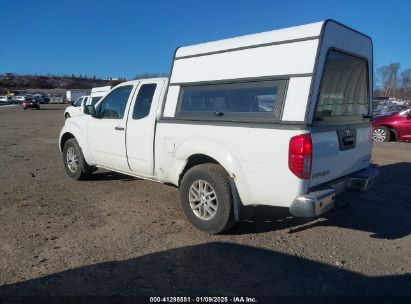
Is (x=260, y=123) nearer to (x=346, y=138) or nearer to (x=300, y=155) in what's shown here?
(x=300, y=155)

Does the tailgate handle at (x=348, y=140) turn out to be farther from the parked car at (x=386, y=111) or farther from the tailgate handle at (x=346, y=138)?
the parked car at (x=386, y=111)

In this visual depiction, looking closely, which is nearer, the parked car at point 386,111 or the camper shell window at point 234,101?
the camper shell window at point 234,101

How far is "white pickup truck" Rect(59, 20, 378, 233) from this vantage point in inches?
163

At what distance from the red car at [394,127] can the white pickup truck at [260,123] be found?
1023cm

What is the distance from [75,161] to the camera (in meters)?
7.66

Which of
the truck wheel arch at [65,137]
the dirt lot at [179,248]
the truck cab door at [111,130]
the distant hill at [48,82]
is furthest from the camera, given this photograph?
the distant hill at [48,82]

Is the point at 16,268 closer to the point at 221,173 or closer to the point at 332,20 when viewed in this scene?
the point at 221,173

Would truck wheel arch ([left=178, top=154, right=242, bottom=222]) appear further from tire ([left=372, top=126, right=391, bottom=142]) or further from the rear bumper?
tire ([left=372, top=126, right=391, bottom=142])

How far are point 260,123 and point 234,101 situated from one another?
0.59 metres

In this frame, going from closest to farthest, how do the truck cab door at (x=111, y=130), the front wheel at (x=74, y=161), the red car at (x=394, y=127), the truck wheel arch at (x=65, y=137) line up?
the truck cab door at (x=111, y=130), the front wheel at (x=74, y=161), the truck wheel arch at (x=65, y=137), the red car at (x=394, y=127)

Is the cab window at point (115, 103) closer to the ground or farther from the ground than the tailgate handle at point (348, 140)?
farther from the ground

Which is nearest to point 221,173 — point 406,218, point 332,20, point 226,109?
point 226,109

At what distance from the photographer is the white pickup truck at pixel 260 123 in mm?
4133

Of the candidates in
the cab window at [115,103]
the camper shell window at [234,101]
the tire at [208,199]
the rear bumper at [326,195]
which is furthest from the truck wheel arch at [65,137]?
the rear bumper at [326,195]
